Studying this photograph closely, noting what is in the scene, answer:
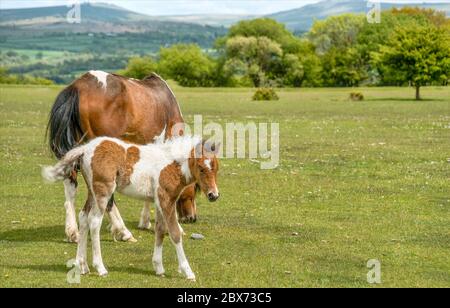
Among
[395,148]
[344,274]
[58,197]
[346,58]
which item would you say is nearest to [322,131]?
[395,148]

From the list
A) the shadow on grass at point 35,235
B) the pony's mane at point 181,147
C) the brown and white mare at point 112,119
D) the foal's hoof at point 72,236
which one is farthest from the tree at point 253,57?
the pony's mane at point 181,147

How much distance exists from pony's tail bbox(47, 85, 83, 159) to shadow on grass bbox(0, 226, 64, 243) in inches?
53.0

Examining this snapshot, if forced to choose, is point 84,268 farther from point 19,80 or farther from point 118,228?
point 19,80

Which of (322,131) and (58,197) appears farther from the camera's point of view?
(322,131)

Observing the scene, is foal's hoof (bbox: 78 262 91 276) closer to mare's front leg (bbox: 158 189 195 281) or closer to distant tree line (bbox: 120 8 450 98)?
mare's front leg (bbox: 158 189 195 281)

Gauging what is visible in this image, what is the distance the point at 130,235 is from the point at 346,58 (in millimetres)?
94079

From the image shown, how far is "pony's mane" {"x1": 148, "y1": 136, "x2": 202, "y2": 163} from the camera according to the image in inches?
402

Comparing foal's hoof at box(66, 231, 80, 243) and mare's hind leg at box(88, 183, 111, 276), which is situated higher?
mare's hind leg at box(88, 183, 111, 276)

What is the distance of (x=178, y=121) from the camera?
45.1 ft

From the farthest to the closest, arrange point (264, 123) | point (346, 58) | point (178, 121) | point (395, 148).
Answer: point (346, 58)
point (264, 123)
point (395, 148)
point (178, 121)

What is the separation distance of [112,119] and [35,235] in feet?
7.21

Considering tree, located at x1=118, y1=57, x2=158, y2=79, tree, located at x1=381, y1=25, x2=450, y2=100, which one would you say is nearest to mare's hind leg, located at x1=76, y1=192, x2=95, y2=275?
tree, located at x1=381, y1=25, x2=450, y2=100

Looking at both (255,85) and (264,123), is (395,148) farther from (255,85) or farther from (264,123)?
(255,85)
